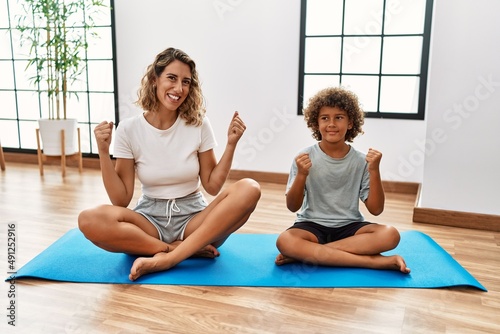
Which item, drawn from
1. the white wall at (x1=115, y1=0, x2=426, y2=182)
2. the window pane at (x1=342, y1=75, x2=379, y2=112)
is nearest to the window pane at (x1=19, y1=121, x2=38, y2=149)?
the white wall at (x1=115, y1=0, x2=426, y2=182)

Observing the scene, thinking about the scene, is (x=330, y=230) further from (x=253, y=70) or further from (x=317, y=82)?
(x=253, y=70)

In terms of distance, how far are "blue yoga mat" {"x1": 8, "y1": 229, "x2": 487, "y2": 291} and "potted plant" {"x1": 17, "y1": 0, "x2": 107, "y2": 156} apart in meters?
1.94

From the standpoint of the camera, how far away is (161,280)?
1837 mm

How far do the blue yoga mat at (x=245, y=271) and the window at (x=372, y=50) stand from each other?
5.07 ft

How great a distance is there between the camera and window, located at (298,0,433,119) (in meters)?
3.34

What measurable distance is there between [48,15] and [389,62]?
8.21 ft

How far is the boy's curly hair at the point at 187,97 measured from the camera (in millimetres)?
1928

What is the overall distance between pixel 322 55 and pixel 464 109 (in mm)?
1275

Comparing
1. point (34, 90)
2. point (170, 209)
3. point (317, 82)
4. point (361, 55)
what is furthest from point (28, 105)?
point (170, 209)

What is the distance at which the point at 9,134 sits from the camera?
4.62 m

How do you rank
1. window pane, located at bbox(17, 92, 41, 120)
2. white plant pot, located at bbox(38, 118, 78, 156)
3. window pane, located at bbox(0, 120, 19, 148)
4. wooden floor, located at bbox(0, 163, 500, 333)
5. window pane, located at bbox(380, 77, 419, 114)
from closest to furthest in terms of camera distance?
wooden floor, located at bbox(0, 163, 500, 333), window pane, located at bbox(380, 77, 419, 114), white plant pot, located at bbox(38, 118, 78, 156), window pane, located at bbox(17, 92, 41, 120), window pane, located at bbox(0, 120, 19, 148)

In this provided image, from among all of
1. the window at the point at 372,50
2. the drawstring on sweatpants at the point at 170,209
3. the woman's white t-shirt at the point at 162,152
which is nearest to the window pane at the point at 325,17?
the window at the point at 372,50

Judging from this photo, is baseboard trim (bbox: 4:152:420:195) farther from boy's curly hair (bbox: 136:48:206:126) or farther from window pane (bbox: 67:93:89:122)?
boy's curly hair (bbox: 136:48:206:126)

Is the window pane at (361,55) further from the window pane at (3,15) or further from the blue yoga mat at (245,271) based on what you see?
the window pane at (3,15)
